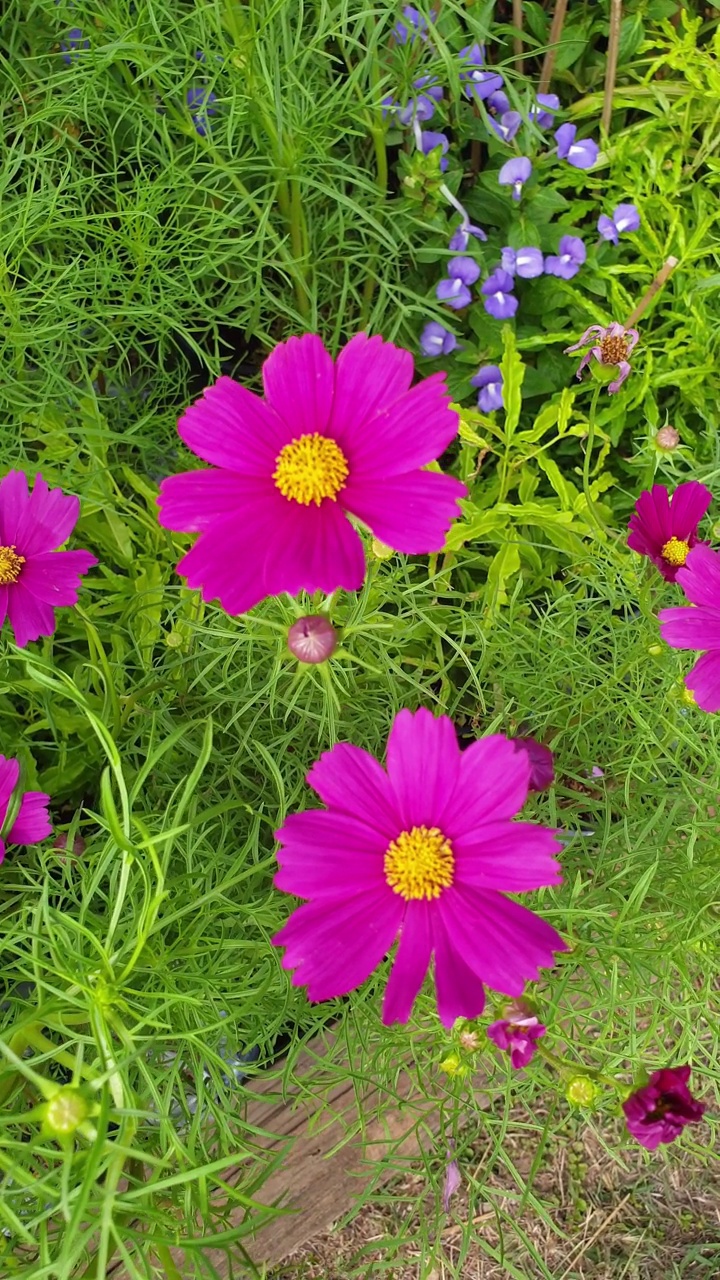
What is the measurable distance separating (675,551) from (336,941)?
0.42 meters

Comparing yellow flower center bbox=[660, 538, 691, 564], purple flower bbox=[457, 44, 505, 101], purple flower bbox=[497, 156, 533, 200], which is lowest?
yellow flower center bbox=[660, 538, 691, 564]

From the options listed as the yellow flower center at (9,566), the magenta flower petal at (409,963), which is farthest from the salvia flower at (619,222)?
the magenta flower petal at (409,963)

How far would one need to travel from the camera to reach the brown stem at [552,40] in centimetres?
109

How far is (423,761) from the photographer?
0.52 m

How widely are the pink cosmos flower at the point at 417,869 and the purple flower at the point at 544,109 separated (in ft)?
2.99

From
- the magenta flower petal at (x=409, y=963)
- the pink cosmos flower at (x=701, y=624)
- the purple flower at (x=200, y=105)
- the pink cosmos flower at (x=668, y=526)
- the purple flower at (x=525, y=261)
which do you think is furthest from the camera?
the purple flower at (x=525, y=261)

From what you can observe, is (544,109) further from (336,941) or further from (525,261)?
(336,941)

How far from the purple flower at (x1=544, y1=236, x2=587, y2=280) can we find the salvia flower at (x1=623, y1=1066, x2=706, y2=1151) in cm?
92

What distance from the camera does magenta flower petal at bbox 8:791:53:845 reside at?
2.16 feet

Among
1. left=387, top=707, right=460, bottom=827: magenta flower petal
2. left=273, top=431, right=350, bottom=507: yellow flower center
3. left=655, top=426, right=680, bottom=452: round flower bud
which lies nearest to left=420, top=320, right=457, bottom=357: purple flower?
left=655, top=426, right=680, bottom=452: round flower bud

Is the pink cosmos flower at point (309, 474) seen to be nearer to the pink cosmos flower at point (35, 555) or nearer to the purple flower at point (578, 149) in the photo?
the pink cosmos flower at point (35, 555)

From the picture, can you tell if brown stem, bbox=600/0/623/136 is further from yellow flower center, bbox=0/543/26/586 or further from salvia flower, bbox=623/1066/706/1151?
salvia flower, bbox=623/1066/706/1151

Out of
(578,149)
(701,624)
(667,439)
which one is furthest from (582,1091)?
(578,149)

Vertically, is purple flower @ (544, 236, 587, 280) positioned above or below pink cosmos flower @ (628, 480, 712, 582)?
above
